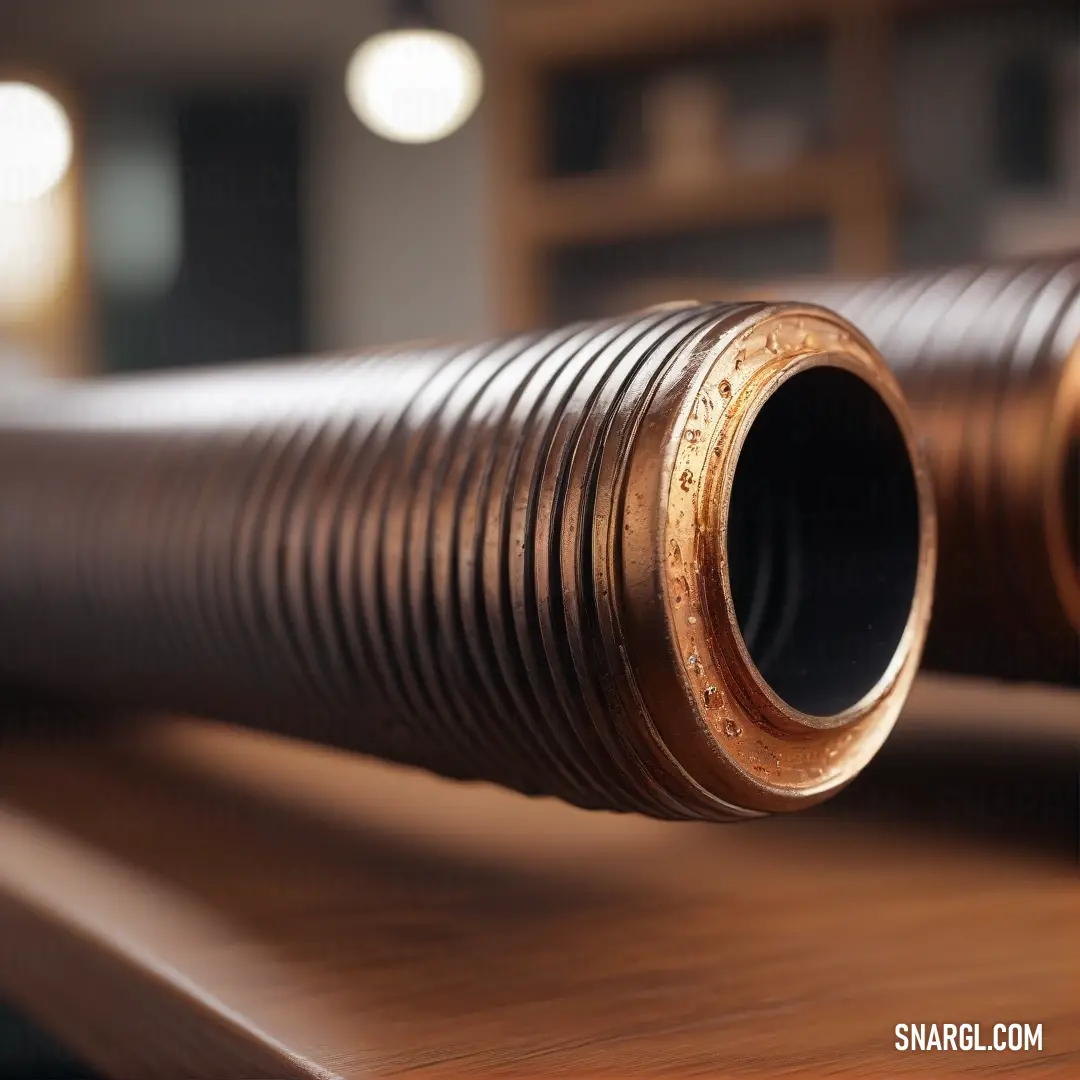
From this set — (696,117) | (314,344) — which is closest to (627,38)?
(696,117)

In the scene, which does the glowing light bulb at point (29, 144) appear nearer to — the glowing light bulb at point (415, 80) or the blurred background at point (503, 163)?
the blurred background at point (503, 163)

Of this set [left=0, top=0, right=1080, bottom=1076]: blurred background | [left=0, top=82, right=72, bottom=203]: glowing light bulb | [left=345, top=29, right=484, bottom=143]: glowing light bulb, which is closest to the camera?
[left=0, top=0, right=1080, bottom=1076]: blurred background

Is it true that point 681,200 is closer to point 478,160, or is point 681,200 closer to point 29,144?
point 478,160

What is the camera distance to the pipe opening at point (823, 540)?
0.34m

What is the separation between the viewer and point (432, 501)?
34 centimetres

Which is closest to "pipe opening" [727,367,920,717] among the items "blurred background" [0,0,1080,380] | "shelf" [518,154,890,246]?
"blurred background" [0,0,1080,380]

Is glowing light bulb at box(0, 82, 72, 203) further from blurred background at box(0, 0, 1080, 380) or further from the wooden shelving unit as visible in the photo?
the wooden shelving unit

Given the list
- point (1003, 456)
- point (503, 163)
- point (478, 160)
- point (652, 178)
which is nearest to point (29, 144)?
point (478, 160)

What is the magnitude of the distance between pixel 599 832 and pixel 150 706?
158 mm

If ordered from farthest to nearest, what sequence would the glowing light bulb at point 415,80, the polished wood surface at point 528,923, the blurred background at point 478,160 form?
the glowing light bulb at point 415,80 < the blurred background at point 478,160 < the polished wood surface at point 528,923

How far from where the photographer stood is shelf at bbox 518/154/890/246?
1747mm

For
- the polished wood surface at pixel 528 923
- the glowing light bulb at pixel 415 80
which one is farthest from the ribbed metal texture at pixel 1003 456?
the glowing light bulb at pixel 415 80

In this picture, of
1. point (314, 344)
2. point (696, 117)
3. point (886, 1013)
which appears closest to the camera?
point (886, 1013)

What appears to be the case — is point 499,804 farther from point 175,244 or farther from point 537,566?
point 175,244
